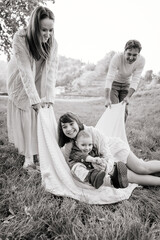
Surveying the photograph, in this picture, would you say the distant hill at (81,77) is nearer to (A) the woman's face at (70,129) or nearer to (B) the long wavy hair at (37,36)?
(B) the long wavy hair at (37,36)

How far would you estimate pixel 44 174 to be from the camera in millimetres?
1646

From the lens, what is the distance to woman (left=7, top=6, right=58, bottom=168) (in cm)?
168

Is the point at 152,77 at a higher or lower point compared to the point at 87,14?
lower

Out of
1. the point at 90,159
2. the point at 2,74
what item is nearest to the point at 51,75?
the point at 90,159

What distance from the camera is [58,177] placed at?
1642 mm

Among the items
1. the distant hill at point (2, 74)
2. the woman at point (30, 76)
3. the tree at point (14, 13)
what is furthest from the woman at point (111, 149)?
the tree at point (14, 13)

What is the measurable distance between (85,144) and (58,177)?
0.97 ft

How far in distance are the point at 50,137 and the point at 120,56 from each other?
1.30m

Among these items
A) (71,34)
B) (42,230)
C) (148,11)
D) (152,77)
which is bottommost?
(42,230)

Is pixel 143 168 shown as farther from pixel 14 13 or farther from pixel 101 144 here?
pixel 14 13

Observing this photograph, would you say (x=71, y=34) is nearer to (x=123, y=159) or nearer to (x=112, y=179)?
(x=123, y=159)

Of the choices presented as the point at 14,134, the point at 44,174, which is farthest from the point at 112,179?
the point at 14,134

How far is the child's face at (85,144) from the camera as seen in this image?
159 cm

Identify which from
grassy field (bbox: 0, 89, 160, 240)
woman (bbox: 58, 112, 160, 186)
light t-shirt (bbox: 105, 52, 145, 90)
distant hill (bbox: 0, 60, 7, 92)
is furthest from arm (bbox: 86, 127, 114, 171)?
distant hill (bbox: 0, 60, 7, 92)
